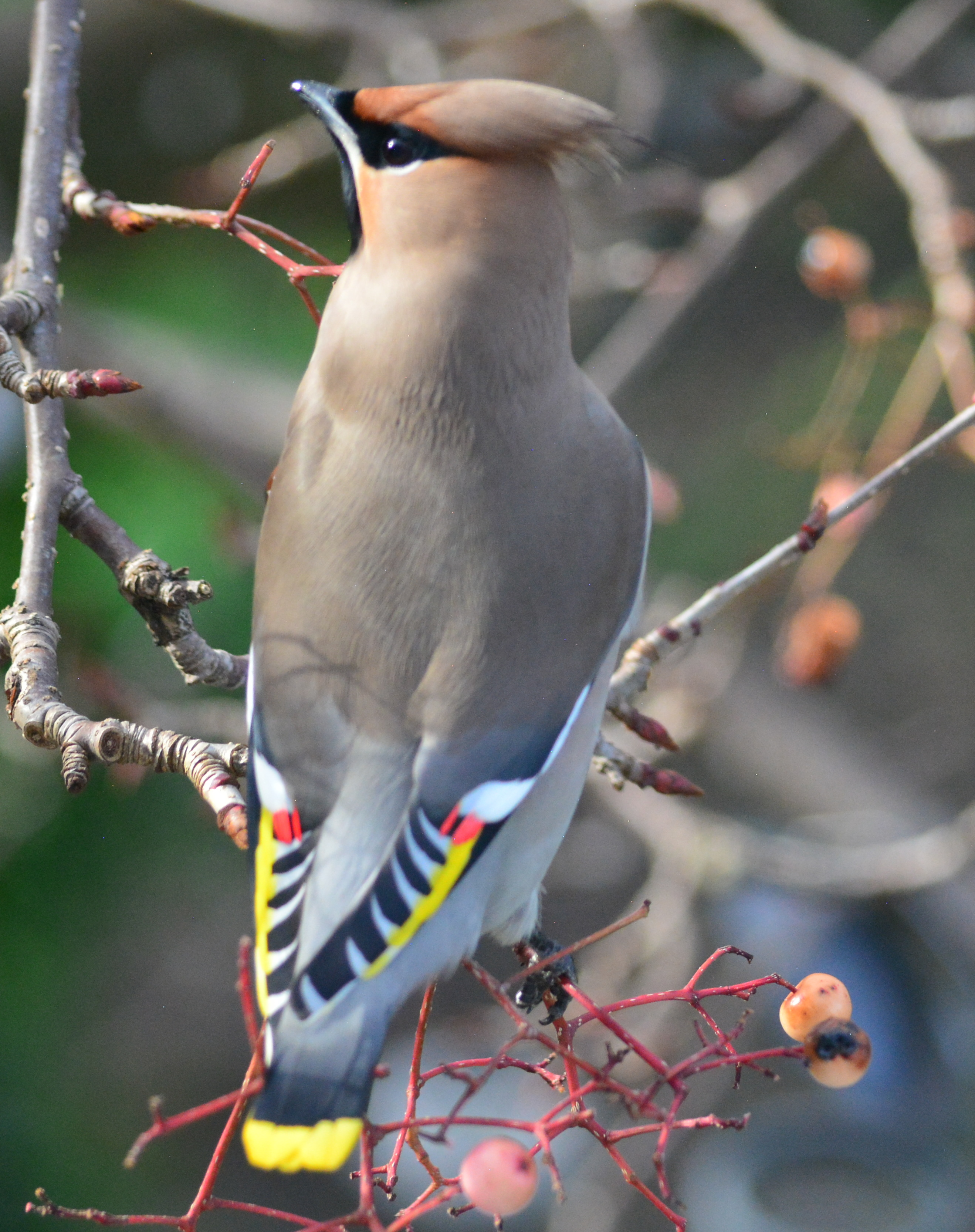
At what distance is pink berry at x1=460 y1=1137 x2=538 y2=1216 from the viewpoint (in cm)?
125

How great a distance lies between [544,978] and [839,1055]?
393mm

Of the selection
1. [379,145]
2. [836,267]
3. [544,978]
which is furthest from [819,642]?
[379,145]

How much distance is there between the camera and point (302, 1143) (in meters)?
1.37

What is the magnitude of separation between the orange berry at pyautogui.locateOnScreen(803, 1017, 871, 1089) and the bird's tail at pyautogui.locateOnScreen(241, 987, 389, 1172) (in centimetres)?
42

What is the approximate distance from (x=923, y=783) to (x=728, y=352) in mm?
1354

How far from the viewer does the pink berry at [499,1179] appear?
125cm

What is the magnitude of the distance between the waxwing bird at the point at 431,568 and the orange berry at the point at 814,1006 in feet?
1.17

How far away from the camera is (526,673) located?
170 cm

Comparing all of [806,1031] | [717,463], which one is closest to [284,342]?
[717,463]

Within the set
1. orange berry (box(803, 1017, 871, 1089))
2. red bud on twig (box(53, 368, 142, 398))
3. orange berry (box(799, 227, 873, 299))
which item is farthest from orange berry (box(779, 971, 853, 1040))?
orange berry (box(799, 227, 873, 299))

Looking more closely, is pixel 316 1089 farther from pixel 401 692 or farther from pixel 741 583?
pixel 741 583

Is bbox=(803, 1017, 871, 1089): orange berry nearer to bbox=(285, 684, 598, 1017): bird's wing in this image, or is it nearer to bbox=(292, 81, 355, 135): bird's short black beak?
bbox=(285, 684, 598, 1017): bird's wing

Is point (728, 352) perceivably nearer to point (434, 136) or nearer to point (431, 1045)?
point (431, 1045)

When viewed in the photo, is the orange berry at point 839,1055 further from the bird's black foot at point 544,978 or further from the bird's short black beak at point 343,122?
the bird's short black beak at point 343,122
